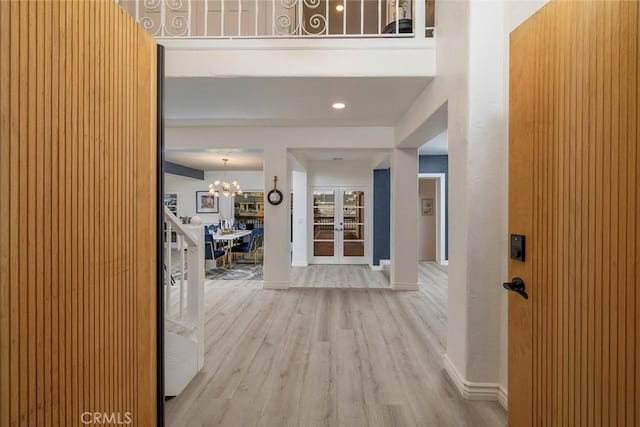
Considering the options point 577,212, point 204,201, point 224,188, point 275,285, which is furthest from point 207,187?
point 577,212

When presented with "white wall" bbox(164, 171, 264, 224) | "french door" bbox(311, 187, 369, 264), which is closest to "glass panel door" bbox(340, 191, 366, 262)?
"french door" bbox(311, 187, 369, 264)

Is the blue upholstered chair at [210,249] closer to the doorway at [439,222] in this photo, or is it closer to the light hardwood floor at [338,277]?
the light hardwood floor at [338,277]

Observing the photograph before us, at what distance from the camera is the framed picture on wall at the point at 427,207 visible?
8.43m

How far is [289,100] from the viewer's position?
367cm

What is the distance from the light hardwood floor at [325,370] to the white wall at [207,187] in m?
6.46

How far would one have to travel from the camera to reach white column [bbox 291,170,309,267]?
24.5 ft

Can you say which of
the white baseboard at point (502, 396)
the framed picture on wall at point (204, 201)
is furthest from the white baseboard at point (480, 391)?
the framed picture on wall at point (204, 201)

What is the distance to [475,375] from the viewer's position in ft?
6.98

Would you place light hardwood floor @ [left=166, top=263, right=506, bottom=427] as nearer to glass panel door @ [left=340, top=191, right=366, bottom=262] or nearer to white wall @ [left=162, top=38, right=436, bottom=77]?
white wall @ [left=162, top=38, right=436, bottom=77]

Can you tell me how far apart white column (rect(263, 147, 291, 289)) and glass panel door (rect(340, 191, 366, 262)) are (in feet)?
9.27

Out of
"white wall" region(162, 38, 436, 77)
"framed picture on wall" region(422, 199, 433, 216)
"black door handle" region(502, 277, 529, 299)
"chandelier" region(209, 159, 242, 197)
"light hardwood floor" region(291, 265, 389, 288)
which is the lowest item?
"light hardwood floor" region(291, 265, 389, 288)

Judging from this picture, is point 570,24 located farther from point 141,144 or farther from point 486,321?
point 141,144

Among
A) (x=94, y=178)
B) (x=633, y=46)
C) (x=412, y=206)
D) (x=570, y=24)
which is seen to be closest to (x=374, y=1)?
(x=412, y=206)

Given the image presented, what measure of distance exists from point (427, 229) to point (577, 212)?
287 inches
